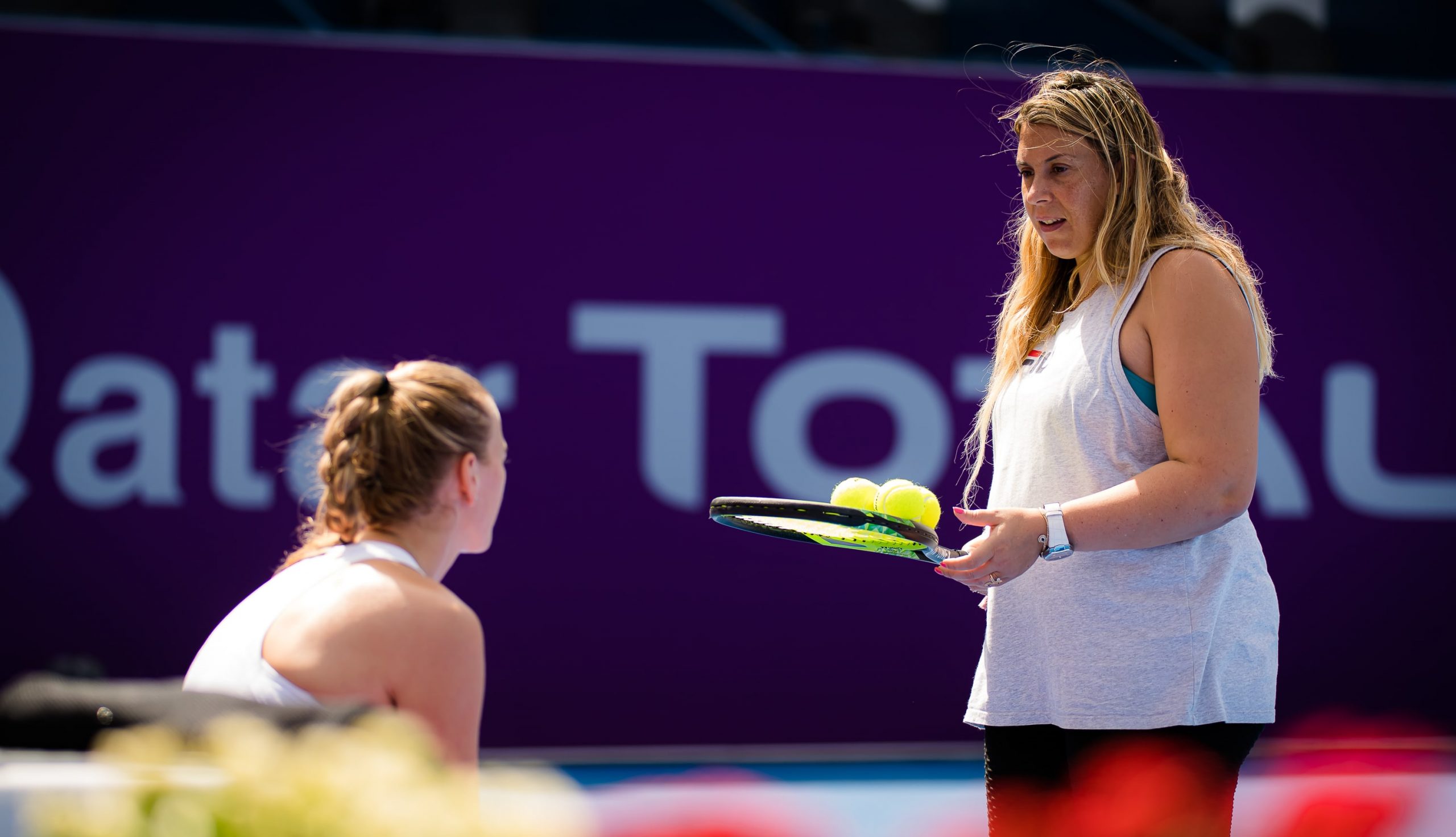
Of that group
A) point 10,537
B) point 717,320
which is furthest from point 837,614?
point 10,537

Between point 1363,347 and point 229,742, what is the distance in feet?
16.8

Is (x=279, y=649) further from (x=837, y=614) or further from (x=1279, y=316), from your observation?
(x=1279, y=316)

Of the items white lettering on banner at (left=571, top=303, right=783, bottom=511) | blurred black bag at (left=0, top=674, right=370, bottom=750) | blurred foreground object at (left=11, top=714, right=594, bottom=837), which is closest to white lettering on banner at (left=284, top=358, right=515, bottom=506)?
white lettering on banner at (left=571, top=303, right=783, bottom=511)

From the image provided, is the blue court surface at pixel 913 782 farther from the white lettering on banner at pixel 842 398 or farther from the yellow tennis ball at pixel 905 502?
the white lettering on banner at pixel 842 398

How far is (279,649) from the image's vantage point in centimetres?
146

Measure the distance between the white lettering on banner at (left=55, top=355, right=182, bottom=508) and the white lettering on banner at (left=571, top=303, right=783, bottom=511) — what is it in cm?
137

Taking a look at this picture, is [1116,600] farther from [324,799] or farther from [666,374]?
[666,374]

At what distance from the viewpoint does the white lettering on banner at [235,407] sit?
180 inches

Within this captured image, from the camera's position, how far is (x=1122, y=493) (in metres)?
1.63

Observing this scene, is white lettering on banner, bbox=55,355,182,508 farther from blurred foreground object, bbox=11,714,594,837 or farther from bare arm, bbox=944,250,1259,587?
blurred foreground object, bbox=11,714,594,837

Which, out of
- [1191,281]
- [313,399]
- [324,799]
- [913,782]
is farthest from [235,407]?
[324,799]

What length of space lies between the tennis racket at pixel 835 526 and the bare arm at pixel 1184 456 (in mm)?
86

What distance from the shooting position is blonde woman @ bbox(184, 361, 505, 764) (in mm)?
1456

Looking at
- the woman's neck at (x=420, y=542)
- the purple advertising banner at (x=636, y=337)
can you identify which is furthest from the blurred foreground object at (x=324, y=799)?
the purple advertising banner at (x=636, y=337)
